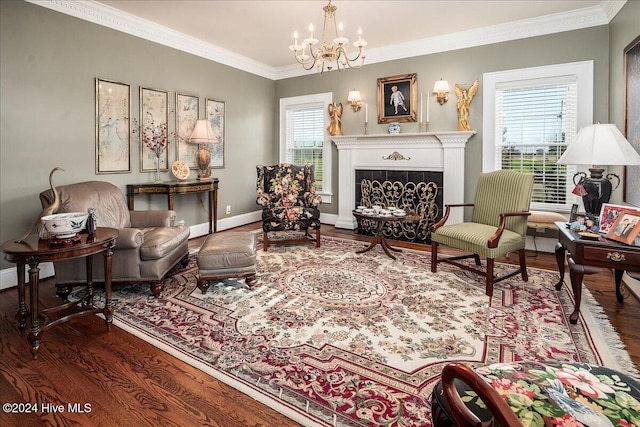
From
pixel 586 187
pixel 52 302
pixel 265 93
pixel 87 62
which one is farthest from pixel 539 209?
pixel 87 62

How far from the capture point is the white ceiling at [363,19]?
3.92 meters

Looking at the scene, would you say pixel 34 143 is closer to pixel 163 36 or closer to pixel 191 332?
pixel 163 36

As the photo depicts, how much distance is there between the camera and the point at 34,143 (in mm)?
3465

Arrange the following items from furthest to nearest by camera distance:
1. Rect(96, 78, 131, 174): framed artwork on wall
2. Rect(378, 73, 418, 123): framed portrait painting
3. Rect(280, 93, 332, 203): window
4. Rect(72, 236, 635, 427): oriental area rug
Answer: Rect(280, 93, 332, 203): window
Rect(378, 73, 418, 123): framed portrait painting
Rect(96, 78, 131, 174): framed artwork on wall
Rect(72, 236, 635, 427): oriental area rug

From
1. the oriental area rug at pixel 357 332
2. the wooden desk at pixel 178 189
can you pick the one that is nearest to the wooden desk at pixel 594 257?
the oriental area rug at pixel 357 332

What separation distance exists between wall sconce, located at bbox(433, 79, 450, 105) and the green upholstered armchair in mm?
1714

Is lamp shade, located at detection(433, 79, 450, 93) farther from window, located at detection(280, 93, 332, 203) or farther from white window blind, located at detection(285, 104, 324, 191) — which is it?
white window blind, located at detection(285, 104, 324, 191)

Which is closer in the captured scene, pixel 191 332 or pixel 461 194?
pixel 191 332

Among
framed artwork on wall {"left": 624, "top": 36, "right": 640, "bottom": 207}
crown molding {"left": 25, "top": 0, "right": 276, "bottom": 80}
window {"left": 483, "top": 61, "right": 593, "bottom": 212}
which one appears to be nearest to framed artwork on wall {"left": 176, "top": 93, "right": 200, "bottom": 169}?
crown molding {"left": 25, "top": 0, "right": 276, "bottom": 80}

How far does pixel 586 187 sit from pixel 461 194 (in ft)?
7.06

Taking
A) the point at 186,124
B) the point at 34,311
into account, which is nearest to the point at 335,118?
the point at 186,124

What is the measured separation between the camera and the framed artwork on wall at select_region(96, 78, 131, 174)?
404cm

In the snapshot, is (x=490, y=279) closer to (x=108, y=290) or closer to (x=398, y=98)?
(x=108, y=290)

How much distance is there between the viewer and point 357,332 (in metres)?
2.40
